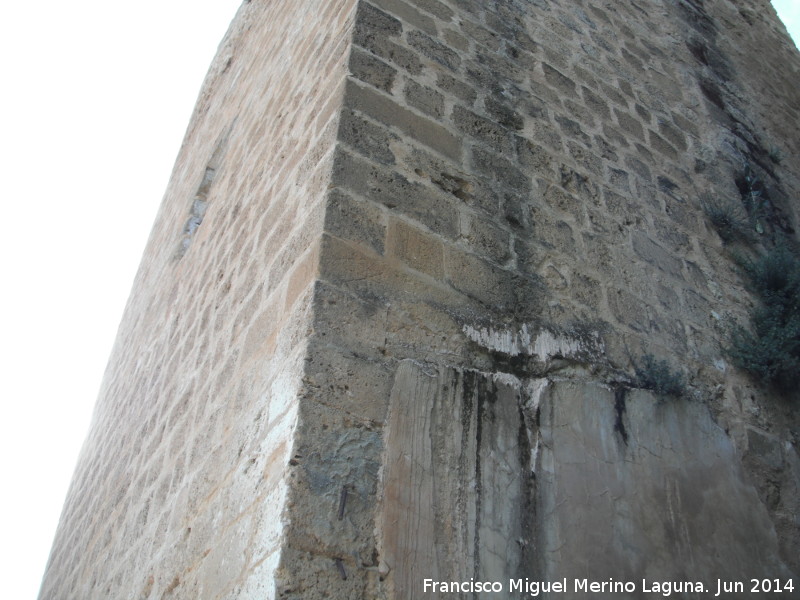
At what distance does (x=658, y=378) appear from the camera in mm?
2420

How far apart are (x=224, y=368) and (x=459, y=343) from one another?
855 mm

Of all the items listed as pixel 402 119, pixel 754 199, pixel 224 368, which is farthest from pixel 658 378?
pixel 754 199

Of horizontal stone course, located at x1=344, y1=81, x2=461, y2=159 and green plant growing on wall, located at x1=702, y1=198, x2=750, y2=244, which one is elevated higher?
horizontal stone course, located at x1=344, y1=81, x2=461, y2=159

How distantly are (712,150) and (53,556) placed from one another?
14.8ft

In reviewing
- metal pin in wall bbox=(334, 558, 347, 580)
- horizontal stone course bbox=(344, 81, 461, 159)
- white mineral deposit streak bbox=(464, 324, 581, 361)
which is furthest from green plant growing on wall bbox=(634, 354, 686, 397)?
metal pin in wall bbox=(334, 558, 347, 580)

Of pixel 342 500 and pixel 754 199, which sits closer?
pixel 342 500

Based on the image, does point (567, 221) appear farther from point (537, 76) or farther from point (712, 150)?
point (712, 150)

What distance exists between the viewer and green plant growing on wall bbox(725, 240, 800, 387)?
2727mm

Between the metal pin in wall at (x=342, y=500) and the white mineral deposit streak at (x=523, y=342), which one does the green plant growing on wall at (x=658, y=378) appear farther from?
the metal pin in wall at (x=342, y=500)

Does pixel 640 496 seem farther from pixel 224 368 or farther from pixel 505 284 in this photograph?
pixel 224 368

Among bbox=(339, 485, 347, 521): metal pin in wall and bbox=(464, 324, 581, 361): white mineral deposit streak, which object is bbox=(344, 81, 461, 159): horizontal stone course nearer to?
bbox=(464, 324, 581, 361): white mineral deposit streak

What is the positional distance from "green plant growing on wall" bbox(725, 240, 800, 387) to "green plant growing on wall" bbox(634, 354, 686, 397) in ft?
1.43

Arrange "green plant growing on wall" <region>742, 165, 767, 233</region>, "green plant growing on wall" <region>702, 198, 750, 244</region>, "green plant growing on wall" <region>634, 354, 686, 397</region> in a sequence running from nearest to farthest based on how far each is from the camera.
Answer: "green plant growing on wall" <region>634, 354, 686, 397</region> < "green plant growing on wall" <region>702, 198, 750, 244</region> < "green plant growing on wall" <region>742, 165, 767, 233</region>

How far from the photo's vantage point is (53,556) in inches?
182
